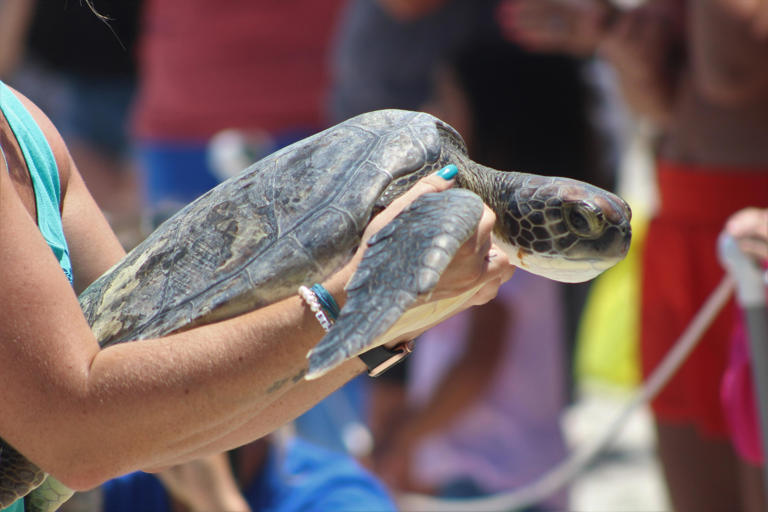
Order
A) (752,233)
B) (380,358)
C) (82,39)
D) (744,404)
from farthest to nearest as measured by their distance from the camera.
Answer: (82,39)
(744,404)
(752,233)
(380,358)

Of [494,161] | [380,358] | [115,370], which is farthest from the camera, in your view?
[494,161]

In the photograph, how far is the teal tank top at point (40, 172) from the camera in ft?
3.08

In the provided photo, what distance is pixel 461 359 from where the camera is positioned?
2.37 metres

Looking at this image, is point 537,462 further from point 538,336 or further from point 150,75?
point 150,75

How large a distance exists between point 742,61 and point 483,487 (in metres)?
1.20

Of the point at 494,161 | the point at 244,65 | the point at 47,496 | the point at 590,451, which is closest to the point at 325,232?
the point at 47,496

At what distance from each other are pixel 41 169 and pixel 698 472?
1.50 m

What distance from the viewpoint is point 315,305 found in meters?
0.84

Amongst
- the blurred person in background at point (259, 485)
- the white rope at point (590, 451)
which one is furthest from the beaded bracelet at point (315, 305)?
the white rope at point (590, 451)

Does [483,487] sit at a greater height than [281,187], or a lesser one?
lesser

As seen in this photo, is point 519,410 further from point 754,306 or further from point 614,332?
point 614,332

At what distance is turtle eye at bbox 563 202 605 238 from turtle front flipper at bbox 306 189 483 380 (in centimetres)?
17

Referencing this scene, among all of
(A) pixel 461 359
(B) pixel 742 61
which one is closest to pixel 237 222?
(B) pixel 742 61

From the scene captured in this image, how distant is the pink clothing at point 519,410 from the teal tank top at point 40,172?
147 centimetres
